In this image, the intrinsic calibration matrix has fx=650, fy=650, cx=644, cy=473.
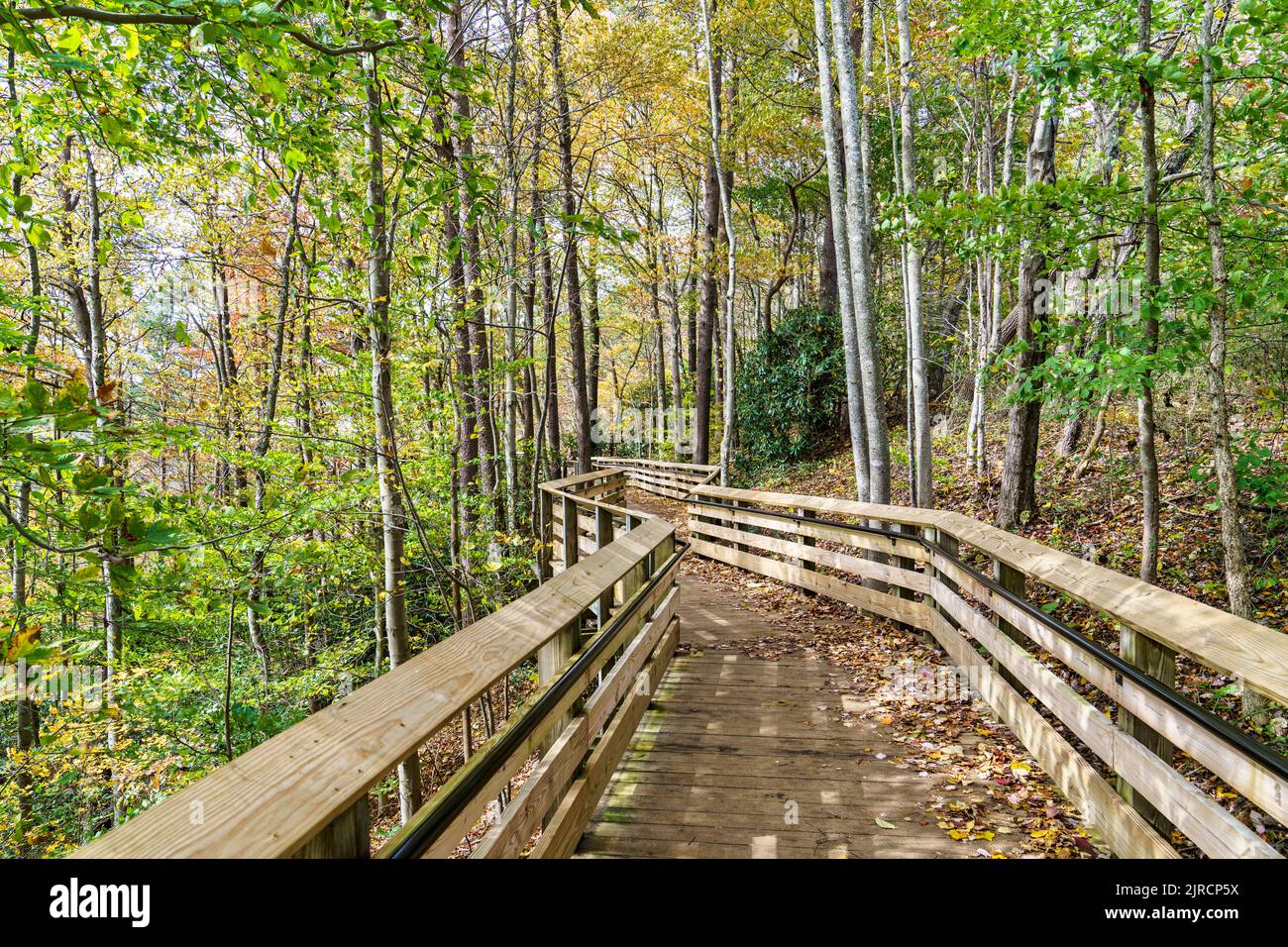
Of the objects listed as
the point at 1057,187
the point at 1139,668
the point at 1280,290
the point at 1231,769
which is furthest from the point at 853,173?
the point at 1231,769

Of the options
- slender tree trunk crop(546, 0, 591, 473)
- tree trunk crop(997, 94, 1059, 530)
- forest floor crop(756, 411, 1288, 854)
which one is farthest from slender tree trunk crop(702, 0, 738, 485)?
tree trunk crop(997, 94, 1059, 530)

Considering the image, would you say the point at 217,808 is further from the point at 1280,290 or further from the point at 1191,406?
the point at 1191,406

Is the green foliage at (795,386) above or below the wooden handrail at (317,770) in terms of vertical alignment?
above

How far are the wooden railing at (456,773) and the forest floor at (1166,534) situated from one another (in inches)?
132

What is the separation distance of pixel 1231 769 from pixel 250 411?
12.0 m

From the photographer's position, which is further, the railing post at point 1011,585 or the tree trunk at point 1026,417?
the tree trunk at point 1026,417

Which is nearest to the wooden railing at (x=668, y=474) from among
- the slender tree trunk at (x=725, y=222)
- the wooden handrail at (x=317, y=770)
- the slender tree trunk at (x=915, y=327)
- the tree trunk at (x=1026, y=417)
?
the slender tree trunk at (x=725, y=222)

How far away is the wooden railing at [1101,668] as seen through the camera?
188 cm

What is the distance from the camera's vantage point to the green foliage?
16.2m

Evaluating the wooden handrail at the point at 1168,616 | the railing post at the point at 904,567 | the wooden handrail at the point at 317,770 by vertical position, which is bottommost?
the railing post at the point at 904,567

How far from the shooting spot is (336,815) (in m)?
1.15

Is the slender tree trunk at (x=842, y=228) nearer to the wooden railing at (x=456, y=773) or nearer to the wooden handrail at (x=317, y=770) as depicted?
the wooden railing at (x=456, y=773)

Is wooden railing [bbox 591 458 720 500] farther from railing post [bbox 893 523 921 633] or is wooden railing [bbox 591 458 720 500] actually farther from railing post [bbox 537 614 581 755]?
railing post [bbox 537 614 581 755]
